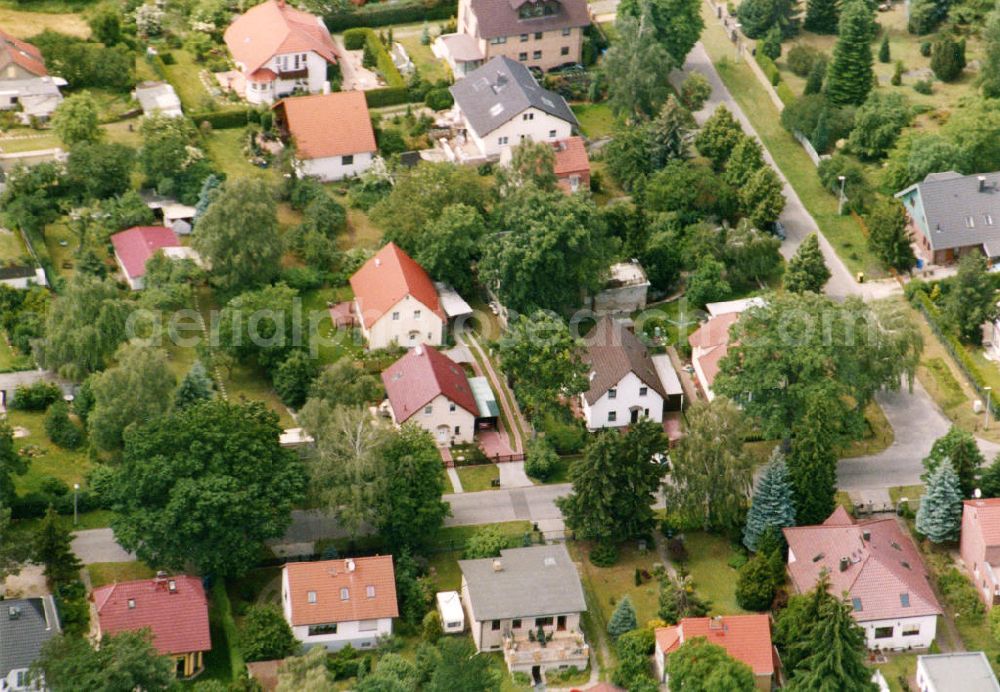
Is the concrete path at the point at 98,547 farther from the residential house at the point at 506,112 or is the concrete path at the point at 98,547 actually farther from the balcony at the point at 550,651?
the residential house at the point at 506,112

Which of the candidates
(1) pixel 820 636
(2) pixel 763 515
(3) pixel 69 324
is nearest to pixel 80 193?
(3) pixel 69 324

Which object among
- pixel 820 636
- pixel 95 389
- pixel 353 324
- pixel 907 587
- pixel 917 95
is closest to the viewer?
pixel 820 636

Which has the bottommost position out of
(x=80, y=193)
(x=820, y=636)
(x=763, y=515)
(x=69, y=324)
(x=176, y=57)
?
(x=820, y=636)

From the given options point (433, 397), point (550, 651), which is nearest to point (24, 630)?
point (550, 651)

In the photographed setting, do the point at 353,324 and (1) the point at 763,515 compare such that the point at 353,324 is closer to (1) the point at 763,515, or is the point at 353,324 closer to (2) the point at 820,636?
(1) the point at 763,515

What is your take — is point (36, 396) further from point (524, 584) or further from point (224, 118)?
point (224, 118)

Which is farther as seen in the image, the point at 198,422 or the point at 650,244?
the point at 650,244

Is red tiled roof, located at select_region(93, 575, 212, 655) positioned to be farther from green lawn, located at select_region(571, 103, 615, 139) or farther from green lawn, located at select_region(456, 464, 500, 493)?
green lawn, located at select_region(571, 103, 615, 139)

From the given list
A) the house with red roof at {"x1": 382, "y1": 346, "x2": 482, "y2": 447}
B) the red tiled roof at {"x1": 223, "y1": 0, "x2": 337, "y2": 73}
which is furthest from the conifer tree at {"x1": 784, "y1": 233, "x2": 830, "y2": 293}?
the red tiled roof at {"x1": 223, "y1": 0, "x2": 337, "y2": 73}
